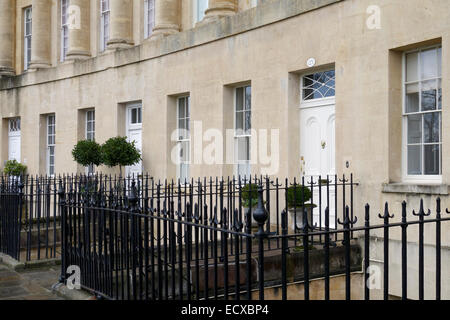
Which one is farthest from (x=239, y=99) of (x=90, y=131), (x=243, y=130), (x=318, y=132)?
(x=90, y=131)

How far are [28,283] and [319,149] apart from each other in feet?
19.2

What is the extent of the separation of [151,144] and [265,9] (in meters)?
5.32

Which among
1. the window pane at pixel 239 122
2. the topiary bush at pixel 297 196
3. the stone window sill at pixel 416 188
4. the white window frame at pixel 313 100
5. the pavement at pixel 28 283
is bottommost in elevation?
the pavement at pixel 28 283

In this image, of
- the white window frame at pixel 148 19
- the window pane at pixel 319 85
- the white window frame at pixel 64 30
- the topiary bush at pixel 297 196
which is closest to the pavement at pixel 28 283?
the topiary bush at pixel 297 196

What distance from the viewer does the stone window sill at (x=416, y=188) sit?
318 inches

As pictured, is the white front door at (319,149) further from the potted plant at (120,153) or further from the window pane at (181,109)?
the potted plant at (120,153)

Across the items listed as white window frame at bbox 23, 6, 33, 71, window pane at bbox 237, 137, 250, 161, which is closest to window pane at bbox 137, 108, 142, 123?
window pane at bbox 237, 137, 250, 161

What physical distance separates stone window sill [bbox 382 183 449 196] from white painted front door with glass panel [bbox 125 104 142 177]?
8.48 metres

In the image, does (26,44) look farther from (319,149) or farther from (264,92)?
(319,149)

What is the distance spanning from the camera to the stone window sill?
8070mm

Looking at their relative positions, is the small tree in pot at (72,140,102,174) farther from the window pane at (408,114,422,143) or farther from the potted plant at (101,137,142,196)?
the window pane at (408,114,422,143)

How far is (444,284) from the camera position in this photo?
7.94 m

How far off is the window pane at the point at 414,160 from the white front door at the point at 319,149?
1.53 m

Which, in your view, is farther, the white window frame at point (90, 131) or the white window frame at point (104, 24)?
the white window frame at point (104, 24)
